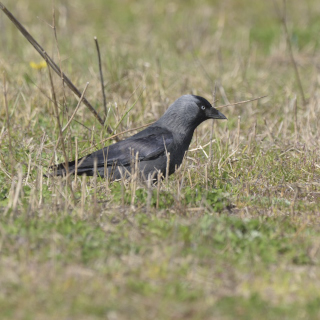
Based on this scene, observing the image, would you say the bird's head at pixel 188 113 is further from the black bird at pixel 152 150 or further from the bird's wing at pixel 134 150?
the bird's wing at pixel 134 150

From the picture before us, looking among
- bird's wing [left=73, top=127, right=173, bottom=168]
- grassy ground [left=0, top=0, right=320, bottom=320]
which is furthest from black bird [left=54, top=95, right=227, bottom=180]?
grassy ground [left=0, top=0, right=320, bottom=320]

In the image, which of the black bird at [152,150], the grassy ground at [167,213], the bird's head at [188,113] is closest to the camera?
the grassy ground at [167,213]

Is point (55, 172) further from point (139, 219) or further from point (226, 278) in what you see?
point (226, 278)

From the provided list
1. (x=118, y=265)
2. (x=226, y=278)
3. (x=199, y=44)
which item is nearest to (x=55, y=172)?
(x=118, y=265)

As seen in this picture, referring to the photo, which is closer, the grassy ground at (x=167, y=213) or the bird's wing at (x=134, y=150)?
the grassy ground at (x=167, y=213)

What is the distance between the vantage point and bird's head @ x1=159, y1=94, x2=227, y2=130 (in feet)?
18.5

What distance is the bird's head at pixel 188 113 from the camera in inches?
222

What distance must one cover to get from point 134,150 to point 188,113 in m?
0.67

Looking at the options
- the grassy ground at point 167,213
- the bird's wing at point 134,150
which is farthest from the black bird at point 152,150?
the grassy ground at point 167,213

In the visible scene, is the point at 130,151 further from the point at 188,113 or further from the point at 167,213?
the point at 167,213

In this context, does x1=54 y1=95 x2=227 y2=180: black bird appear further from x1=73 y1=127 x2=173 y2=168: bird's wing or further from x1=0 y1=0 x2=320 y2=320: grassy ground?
x1=0 y1=0 x2=320 y2=320: grassy ground

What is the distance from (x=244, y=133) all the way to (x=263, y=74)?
7.30 ft

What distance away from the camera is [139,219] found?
409cm

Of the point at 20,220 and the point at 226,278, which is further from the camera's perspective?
the point at 20,220
